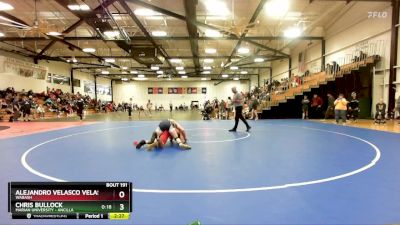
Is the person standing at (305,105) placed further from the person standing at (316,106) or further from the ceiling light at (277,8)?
the ceiling light at (277,8)

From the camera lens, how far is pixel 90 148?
7.00m

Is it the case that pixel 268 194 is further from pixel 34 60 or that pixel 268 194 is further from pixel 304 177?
pixel 34 60

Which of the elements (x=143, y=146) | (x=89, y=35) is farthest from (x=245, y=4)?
(x=89, y=35)

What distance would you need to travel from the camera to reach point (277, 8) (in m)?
16.3

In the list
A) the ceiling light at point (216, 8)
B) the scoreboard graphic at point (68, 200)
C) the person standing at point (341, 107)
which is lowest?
the scoreboard graphic at point (68, 200)

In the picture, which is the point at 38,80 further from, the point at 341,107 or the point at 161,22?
the point at 341,107

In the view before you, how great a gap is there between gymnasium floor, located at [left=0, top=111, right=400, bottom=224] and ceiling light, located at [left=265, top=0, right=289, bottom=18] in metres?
10.6

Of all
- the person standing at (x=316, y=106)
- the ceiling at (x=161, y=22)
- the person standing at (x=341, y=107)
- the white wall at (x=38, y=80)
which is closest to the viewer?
the person standing at (x=341, y=107)

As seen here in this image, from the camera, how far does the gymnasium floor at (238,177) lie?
2.89m

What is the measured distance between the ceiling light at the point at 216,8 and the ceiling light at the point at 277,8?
2467mm

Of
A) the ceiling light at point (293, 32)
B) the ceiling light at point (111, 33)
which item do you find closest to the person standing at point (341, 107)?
the ceiling light at point (293, 32)

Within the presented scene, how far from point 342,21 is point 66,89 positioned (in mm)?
32658

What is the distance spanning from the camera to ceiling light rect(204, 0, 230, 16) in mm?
14886

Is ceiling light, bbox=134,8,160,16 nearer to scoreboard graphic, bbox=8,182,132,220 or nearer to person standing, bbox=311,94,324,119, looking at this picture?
person standing, bbox=311,94,324,119
